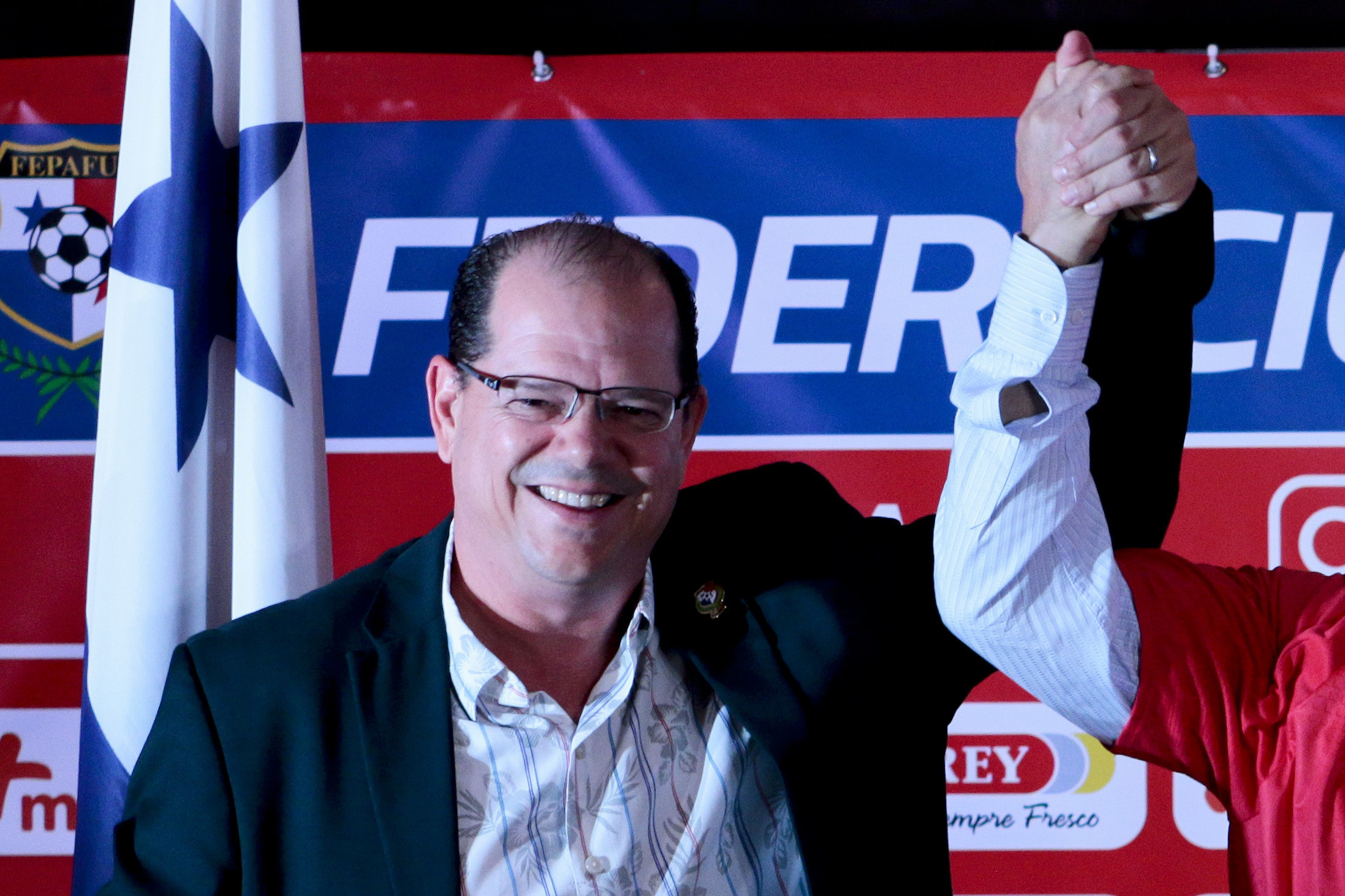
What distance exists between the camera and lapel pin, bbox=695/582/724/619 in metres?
1.40

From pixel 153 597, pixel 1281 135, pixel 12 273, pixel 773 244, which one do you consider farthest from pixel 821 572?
pixel 12 273

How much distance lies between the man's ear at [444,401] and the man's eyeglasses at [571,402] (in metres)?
0.07

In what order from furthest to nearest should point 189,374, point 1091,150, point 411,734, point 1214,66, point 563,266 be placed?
1. point 1214,66
2. point 189,374
3. point 563,266
4. point 411,734
5. point 1091,150

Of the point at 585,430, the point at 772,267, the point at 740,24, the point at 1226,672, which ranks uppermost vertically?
the point at 740,24

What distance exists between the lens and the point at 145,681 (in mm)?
1475

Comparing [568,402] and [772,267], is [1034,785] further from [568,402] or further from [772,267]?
[568,402]

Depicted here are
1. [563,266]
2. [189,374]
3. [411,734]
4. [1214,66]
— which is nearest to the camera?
[411,734]

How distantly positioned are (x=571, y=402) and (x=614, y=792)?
446 millimetres

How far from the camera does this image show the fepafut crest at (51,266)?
2.39m

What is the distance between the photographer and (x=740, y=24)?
2426 millimetres

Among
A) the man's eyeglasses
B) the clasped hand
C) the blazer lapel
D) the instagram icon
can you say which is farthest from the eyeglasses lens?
the instagram icon

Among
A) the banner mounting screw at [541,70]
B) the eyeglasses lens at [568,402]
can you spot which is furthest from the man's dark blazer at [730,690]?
the banner mounting screw at [541,70]

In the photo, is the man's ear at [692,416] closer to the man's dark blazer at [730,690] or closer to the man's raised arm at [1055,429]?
the man's dark blazer at [730,690]

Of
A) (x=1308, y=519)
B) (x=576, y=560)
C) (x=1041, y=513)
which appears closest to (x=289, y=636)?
(x=576, y=560)
